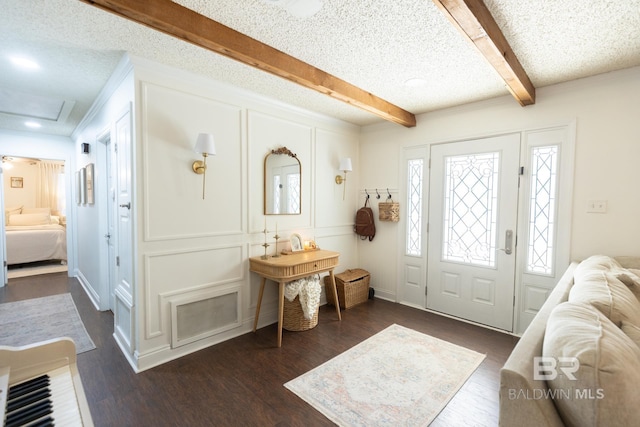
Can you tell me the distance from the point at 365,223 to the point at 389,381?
87.6 inches

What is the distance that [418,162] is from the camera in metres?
3.72

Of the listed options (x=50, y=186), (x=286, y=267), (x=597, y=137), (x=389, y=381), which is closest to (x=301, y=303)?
(x=286, y=267)

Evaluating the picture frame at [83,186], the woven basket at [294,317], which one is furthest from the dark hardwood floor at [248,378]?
the picture frame at [83,186]

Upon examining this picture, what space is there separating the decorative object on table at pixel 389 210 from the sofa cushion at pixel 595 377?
292cm

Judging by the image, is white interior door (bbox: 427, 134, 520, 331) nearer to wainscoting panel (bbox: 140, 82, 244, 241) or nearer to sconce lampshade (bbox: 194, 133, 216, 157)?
wainscoting panel (bbox: 140, 82, 244, 241)

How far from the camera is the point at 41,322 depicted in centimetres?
328

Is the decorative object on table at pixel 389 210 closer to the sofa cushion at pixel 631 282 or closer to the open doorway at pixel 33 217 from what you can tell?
the sofa cushion at pixel 631 282

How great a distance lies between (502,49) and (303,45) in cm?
133

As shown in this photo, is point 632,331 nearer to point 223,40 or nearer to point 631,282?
point 631,282

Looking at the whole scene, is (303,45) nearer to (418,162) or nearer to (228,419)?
(418,162)

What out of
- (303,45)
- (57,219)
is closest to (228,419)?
(303,45)

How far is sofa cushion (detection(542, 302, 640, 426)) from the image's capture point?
745 millimetres

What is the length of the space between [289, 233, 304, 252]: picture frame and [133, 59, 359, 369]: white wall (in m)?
0.07

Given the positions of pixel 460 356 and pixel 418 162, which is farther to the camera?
pixel 418 162
